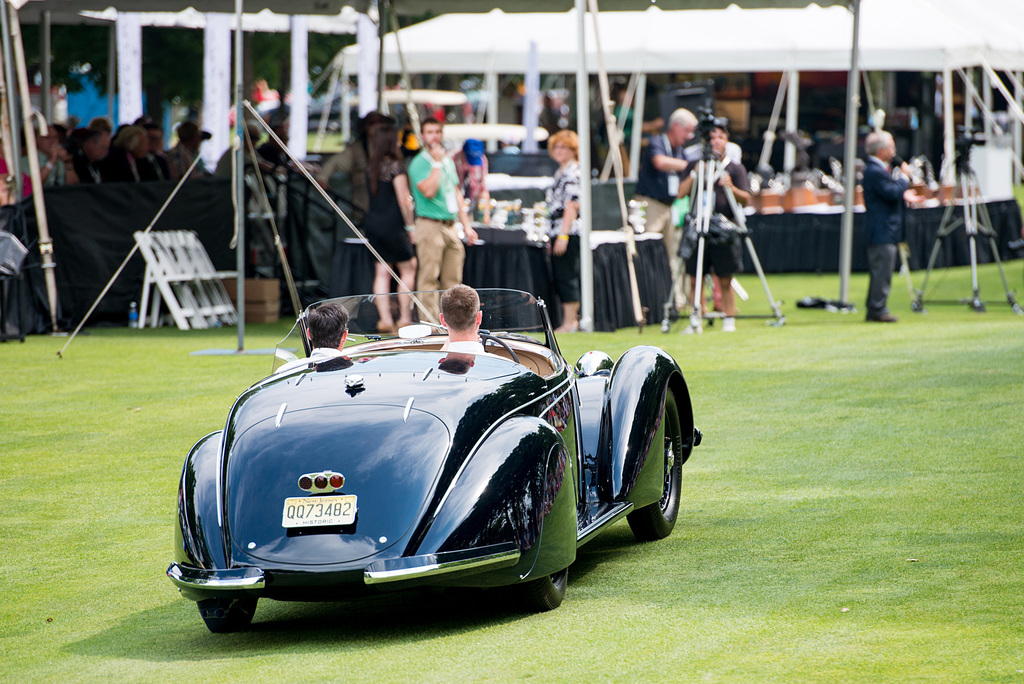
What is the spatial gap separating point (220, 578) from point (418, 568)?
0.69m

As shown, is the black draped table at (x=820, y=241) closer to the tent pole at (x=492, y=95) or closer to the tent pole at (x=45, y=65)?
the tent pole at (x=492, y=95)

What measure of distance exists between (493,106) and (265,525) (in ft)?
76.3

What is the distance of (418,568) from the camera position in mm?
4395

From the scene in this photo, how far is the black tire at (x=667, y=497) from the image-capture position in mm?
6113

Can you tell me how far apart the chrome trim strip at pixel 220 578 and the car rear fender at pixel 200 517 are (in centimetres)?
3

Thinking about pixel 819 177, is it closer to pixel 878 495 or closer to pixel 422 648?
pixel 878 495

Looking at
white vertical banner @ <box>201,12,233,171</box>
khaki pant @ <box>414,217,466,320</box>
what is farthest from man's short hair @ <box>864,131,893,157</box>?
white vertical banner @ <box>201,12,233,171</box>

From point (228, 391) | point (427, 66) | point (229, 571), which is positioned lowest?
point (228, 391)

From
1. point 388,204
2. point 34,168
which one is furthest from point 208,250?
point 388,204

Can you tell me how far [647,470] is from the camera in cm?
594

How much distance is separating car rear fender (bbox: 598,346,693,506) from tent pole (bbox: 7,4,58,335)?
31.4 ft

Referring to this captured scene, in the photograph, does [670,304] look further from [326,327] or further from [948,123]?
[948,123]

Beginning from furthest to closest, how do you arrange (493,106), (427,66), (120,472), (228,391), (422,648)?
(493,106) < (427,66) < (228,391) < (120,472) < (422,648)

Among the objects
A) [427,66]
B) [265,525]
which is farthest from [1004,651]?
[427,66]
